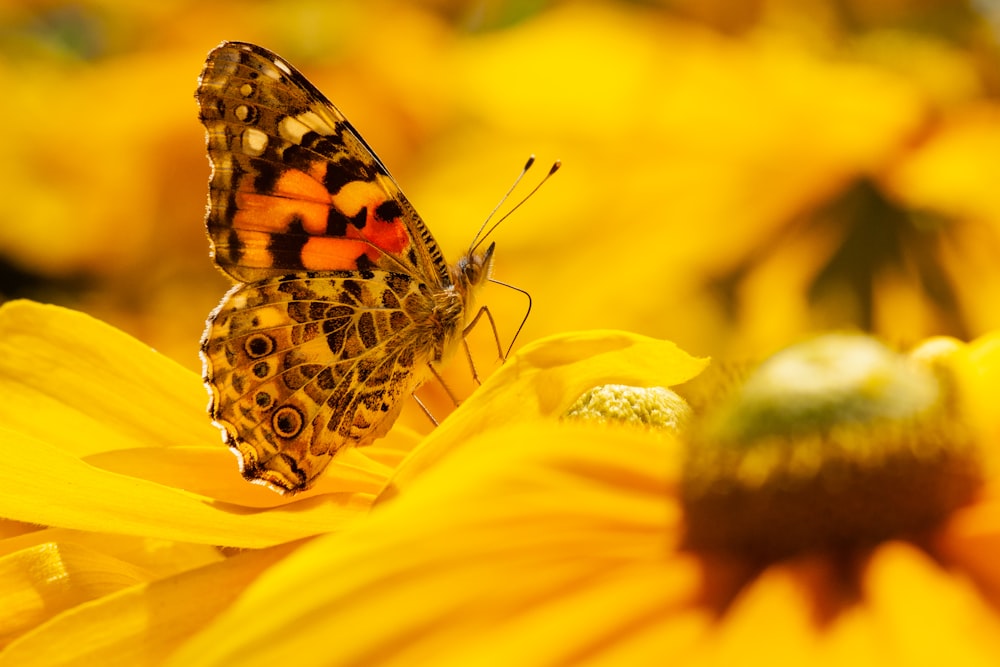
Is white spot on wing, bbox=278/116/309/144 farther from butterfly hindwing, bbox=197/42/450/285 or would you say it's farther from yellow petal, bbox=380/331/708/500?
yellow petal, bbox=380/331/708/500

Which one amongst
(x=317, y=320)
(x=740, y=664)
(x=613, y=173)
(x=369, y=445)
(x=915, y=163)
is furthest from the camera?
(x=613, y=173)

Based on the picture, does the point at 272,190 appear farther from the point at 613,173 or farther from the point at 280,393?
the point at 613,173

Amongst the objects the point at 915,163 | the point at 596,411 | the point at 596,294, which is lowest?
the point at 596,294

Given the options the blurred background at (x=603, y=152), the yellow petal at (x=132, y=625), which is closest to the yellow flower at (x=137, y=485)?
the yellow petal at (x=132, y=625)

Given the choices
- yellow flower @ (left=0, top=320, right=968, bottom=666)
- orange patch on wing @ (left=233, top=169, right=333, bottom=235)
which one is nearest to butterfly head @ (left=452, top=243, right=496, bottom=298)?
orange patch on wing @ (left=233, top=169, right=333, bottom=235)

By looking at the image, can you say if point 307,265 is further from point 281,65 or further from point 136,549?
point 136,549

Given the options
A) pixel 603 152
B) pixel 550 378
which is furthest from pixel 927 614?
pixel 603 152

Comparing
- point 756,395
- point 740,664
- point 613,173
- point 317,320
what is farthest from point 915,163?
point 740,664
